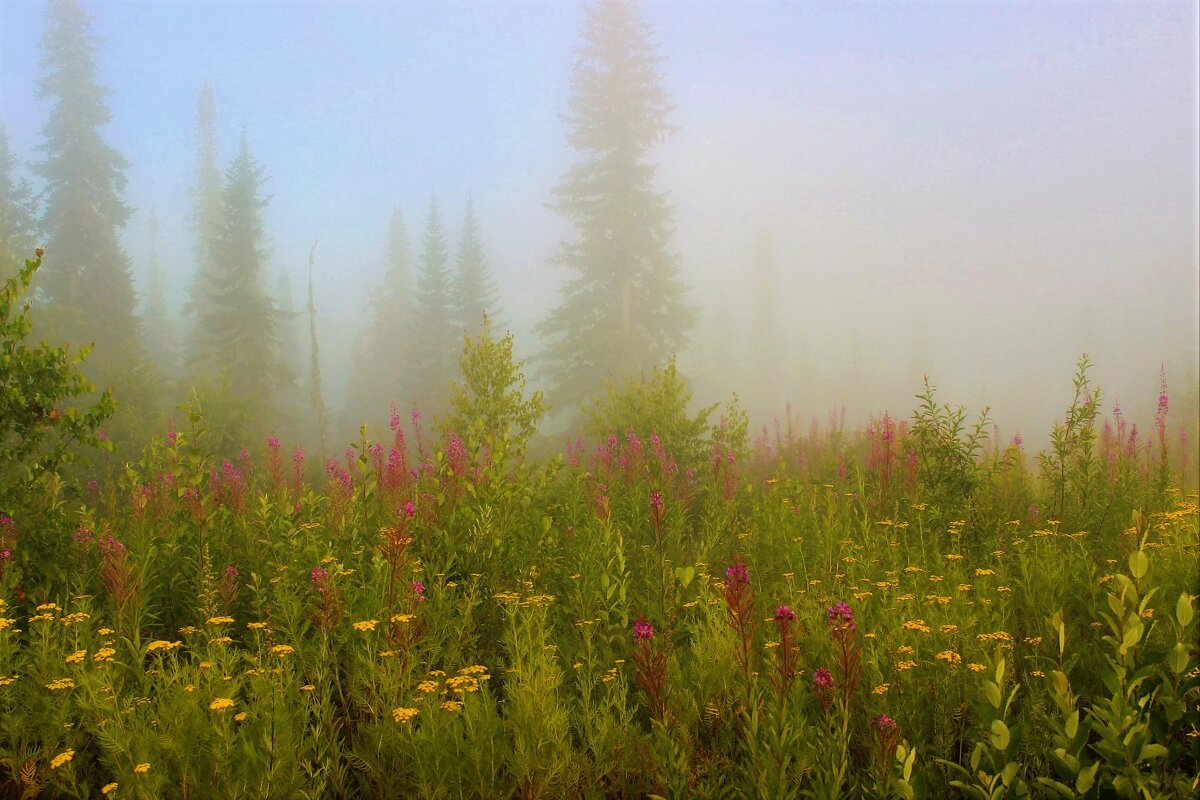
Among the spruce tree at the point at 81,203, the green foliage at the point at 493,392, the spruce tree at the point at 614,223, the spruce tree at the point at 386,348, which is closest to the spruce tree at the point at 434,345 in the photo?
the spruce tree at the point at 386,348

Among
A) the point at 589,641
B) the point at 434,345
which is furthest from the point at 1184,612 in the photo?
the point at 434,345

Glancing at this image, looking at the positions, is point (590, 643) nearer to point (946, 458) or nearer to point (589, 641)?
point (589, 641)

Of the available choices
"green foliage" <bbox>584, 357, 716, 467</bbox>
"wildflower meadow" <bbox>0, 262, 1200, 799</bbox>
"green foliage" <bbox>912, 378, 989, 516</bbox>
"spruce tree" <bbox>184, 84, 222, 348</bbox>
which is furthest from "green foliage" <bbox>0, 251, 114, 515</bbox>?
"spruce tree" <bbox>184, 84, 222, 348</bbox>

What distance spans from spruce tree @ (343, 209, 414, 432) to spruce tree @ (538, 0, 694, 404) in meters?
12.1

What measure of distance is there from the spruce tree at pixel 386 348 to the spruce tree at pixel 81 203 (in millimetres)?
12700

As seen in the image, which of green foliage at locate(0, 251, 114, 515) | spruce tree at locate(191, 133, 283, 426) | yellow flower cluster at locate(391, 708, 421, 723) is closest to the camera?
yellow flower cluster at locate(391, 708, 421, 723)

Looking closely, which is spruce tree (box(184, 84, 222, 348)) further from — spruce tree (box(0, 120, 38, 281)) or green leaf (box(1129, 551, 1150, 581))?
green leaf (box(1129, 551, 1150, 581))

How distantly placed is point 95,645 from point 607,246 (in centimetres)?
2521

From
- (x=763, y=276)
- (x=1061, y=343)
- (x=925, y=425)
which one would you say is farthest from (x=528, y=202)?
(x=925, y=425)

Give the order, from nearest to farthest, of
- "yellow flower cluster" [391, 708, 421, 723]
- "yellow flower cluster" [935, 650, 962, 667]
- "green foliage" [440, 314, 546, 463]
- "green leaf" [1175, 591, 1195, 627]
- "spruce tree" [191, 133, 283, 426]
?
"green leaf" [1175, 591, 1195, 627] < "yellow flower cluster" [391, 708, 421, 723] < "yellow flower cluster" [935, 650, 962, 667] < "green foliage" [440, 314, 546, 463] < "spruce tree" [191, 133, 283, 426]

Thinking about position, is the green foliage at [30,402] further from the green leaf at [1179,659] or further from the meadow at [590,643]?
the green leaf at [1179,659]

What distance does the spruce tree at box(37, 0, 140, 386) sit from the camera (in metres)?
25.2

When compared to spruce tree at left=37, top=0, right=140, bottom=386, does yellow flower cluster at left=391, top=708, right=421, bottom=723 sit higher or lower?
lower

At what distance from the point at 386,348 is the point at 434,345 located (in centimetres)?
1450
